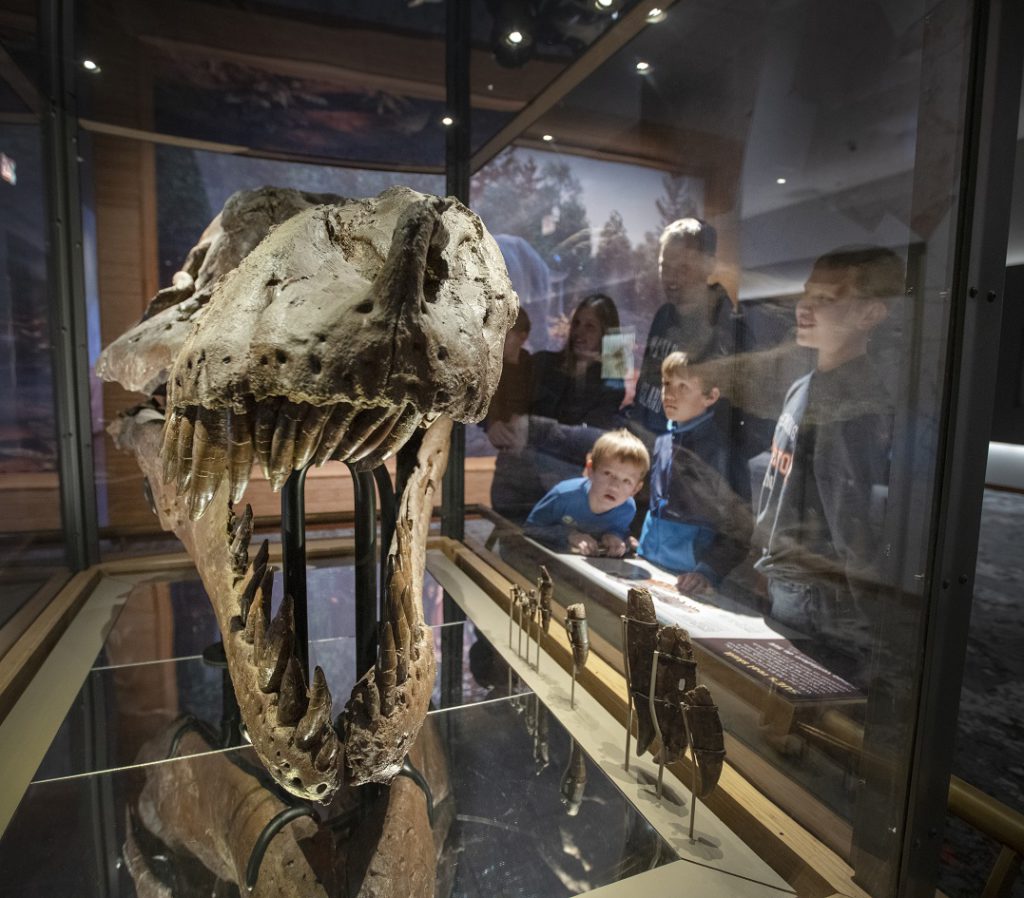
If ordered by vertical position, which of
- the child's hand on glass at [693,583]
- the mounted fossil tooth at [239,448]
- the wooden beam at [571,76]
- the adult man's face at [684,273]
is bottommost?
the child's hand on glass at [693,583]

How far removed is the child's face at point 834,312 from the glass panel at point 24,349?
8.67 feet

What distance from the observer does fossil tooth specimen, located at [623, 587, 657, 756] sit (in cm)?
170

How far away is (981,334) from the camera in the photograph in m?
Result: 1.30

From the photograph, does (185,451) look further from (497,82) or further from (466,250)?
(497,82)

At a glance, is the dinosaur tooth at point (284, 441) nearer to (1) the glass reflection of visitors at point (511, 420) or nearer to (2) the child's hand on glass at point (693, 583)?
(2) the child's hand on glass at point (693, 583)

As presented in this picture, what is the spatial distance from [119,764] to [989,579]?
3.08 metres

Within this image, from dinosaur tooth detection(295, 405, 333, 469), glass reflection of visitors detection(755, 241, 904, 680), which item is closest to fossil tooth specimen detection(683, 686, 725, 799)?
glass reflection of visitors detection(755, 241, 904, 680)

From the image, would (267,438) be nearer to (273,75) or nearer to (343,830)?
(343,830)

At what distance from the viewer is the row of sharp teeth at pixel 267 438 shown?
1.17m

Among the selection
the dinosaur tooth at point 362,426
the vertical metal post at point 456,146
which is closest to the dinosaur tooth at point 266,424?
the dinosaur tooth at point 362,426

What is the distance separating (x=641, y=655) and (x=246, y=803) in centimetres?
100

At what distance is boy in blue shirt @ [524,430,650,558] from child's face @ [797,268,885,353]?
2.54 ft

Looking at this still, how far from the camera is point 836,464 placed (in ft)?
5.08

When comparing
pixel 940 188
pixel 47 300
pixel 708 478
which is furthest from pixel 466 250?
pixel 47 300
